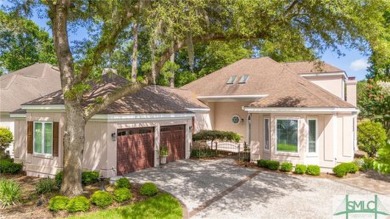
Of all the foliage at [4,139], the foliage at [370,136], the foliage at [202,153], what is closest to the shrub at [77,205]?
the foliage at [202,153]

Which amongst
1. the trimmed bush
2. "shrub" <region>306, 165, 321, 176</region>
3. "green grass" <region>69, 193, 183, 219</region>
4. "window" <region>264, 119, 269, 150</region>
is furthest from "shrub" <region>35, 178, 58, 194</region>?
"shrub" <region>306, 165, 321, 176</region>

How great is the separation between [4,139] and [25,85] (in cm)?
741

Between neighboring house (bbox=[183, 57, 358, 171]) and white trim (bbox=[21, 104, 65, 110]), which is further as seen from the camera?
neighboring house (bbox=[183, 57, 358, 171])

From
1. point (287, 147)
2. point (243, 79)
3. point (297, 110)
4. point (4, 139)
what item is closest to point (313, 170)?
point (287, 147)

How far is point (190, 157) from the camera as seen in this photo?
2230cm

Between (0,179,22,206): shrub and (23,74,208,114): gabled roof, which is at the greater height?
(23,74,208,114): gabled roof

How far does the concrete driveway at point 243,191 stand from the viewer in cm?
1111

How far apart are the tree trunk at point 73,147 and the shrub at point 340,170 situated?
43.6ft

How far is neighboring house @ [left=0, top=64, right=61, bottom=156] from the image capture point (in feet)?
75.7

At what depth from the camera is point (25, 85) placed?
2738cm

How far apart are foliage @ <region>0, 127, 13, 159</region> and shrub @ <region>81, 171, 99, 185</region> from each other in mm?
10680

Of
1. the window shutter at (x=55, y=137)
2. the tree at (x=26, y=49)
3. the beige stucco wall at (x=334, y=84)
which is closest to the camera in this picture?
the window shutter at (x=55, y=137)

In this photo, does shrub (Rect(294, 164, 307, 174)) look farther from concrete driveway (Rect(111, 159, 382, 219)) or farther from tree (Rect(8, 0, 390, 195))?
tree (Rect(8, 0, 390, 195))

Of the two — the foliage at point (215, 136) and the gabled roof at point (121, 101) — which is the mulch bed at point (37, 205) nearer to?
the gabled roof at point (121, 101)
